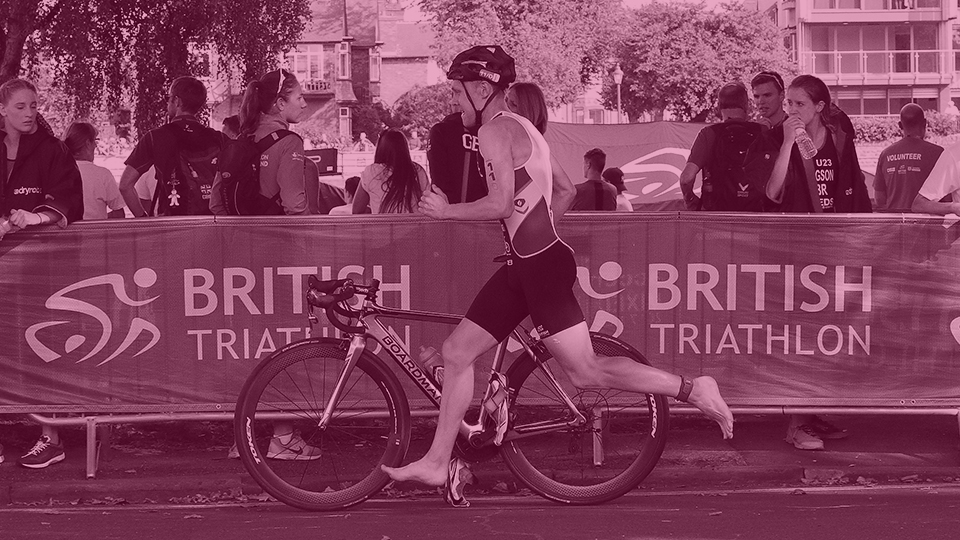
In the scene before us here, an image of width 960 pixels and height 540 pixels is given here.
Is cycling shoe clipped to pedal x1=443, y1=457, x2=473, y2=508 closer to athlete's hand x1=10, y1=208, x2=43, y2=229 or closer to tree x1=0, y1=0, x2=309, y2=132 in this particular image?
athlete's hand x1=10, y1=208, x2=43, y2=229

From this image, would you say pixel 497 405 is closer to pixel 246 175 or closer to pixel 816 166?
pixel 246 175

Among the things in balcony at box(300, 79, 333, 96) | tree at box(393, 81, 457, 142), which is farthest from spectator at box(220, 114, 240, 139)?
balcony at box(300, 79, 333, 96)

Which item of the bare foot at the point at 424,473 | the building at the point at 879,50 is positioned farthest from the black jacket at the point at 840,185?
the building at the point at 879,50

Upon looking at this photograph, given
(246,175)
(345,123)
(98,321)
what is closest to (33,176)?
(98,321)

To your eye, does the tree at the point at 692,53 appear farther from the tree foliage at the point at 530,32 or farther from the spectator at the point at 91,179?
the spectator at the point at 91,179

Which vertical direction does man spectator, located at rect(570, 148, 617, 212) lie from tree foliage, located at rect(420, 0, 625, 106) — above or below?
below

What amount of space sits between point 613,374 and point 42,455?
3.29m

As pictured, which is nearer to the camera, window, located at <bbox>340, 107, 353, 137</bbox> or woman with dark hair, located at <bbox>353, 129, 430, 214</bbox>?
woman with dark hair, located at <bbox>353, 129, 430, 214</bbox>

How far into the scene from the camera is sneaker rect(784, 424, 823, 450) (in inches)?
321

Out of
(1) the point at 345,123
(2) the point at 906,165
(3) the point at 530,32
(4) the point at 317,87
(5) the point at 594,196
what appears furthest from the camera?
(4) the point at 317,87

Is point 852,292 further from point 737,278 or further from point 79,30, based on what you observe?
point 79,30

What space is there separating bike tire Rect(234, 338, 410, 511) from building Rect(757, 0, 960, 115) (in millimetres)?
75463

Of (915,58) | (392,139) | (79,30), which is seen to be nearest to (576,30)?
(915,58)

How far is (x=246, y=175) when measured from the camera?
321 inches
